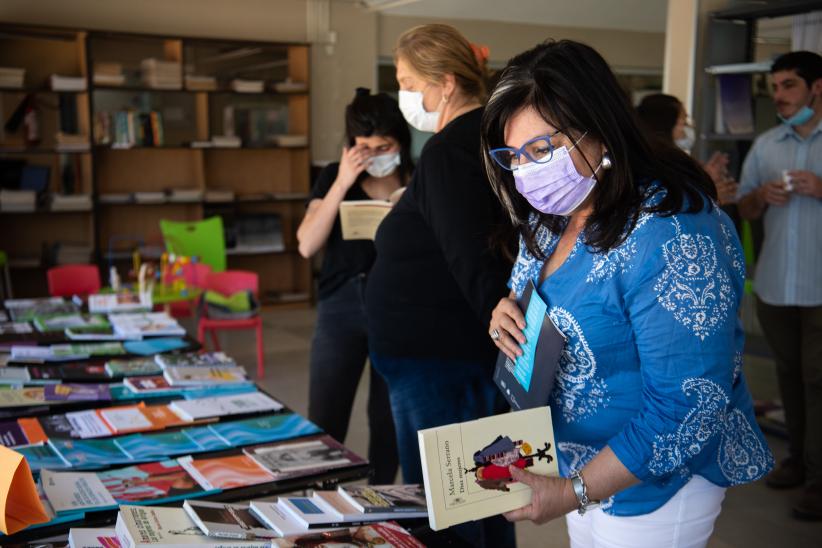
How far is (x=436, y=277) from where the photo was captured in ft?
6.54

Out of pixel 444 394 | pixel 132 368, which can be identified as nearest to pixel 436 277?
pixel 444 394

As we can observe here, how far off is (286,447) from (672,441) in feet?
3.60

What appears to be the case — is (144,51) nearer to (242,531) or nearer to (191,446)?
(191,446)

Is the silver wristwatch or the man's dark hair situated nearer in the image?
the silver wristwatch

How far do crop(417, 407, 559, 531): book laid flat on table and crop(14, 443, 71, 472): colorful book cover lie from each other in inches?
40.7

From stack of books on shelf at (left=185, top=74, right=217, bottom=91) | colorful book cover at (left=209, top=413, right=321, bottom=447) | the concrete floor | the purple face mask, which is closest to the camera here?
the purple face mask

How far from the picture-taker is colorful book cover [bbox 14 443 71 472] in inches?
73.1

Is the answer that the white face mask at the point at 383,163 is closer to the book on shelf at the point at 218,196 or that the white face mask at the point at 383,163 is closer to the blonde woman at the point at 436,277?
the blonde woman at the point at 436,277

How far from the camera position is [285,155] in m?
7.72

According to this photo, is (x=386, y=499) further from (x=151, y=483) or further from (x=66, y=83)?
(x=66, y=83)

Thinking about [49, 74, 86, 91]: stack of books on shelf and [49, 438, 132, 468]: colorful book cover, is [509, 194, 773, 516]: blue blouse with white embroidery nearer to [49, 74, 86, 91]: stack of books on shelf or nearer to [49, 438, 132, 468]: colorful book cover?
[49, 438, 132, 468]: colorful book cover

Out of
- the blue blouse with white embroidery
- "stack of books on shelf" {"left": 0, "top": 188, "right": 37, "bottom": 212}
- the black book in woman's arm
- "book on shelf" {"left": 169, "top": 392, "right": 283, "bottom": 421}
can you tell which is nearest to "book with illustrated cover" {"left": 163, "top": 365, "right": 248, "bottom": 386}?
"book on shelf" {"left": 169, "top": 392, "right": 283, "bottom": 421}

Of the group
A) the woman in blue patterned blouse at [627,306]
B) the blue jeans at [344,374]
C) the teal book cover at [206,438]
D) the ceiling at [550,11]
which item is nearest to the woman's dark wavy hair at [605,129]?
the woman in blue patterned blouse at [627,306]

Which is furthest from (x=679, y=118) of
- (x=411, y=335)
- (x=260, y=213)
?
(x=260, y=213)
